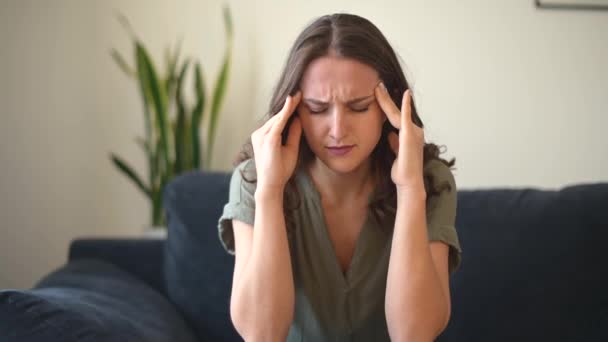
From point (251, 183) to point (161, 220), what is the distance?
1.00 meters

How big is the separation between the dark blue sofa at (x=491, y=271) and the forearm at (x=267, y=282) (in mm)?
399

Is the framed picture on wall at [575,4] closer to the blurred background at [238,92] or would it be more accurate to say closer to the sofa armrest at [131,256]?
the blurred background at [238,92]

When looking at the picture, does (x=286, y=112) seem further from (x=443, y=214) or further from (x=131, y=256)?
(x=131, y=256)

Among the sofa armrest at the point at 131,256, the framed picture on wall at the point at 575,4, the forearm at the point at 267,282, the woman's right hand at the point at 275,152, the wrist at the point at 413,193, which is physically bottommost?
the sofa armrest at the point at 131,256

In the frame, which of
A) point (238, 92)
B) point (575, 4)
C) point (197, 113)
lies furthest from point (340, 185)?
point (575, 4)

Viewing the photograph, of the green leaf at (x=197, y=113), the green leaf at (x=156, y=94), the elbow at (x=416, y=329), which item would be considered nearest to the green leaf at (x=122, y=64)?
the green leaf at (x=156, y=94)

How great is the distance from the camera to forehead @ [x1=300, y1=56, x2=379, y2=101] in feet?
3.65

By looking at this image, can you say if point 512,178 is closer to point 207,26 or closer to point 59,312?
Answer: point 207,26

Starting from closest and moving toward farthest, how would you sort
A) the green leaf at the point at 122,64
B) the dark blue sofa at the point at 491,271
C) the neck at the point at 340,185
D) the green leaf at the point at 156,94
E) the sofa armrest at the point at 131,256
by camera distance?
the neck at the point at 340,185 < the dark blue sofa at the point at 491,271 < the sofa armrest at the point at 131,256 < the green leaf at the point at 156,94 < the green leaf at the point at 122,64

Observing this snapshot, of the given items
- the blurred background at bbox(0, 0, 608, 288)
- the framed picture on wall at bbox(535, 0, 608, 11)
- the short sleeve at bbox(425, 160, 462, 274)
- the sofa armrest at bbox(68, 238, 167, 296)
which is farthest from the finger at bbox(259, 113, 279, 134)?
the framed picture on wall at bbox(535, 0, 608, 11)

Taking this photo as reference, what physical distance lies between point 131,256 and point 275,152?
0.79 metres

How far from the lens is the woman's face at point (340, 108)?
1109mm

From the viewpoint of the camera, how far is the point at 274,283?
1.13m

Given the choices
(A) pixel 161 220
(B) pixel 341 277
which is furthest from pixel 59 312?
(A) pixel 161 220
